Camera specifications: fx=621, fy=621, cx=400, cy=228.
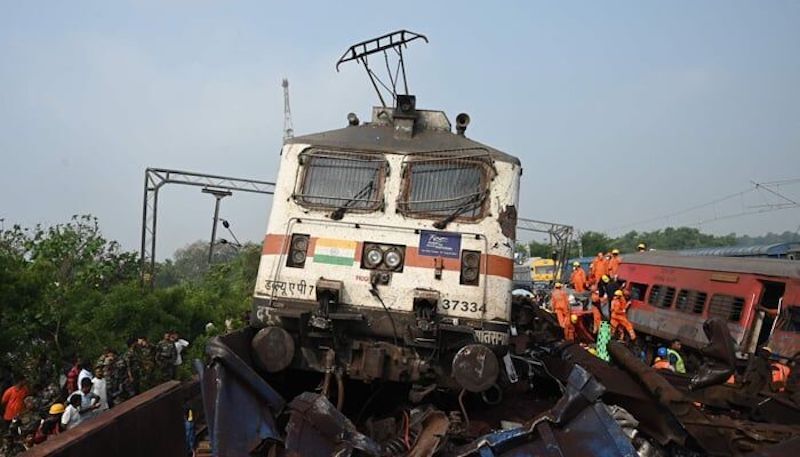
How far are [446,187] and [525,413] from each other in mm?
2292

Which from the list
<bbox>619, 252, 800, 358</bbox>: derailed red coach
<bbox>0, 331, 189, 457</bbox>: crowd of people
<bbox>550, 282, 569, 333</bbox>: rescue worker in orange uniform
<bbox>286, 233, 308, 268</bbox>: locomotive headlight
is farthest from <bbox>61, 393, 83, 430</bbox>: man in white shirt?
<bbox>619, 252, 800, 358</bbox>: derailed red coach

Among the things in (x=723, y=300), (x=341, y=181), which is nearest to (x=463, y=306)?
(x=341, y=181)

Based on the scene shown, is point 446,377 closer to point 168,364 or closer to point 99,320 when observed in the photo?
point 168,364

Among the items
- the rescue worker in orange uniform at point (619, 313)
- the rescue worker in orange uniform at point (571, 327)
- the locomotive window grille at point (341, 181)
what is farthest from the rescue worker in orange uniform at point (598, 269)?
the locomotive window grille at point (341, 181)

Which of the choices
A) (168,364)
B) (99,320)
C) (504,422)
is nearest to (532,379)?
(504,422)

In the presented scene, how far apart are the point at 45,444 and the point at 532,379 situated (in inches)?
197

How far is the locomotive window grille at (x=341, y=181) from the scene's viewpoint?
19.3 feet

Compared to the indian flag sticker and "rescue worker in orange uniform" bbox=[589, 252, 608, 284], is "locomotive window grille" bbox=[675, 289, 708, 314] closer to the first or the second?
"rescue worker in orange uniform" bbox=[589, 252, 608, 284]

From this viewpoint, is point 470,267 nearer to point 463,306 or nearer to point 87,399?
point 463,306

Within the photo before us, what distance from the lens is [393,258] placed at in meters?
5.62

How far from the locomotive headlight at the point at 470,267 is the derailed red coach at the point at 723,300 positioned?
7928 millimetres

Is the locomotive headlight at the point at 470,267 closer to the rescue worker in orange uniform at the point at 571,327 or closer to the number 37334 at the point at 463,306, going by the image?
the number 37334 at the point at 463,306

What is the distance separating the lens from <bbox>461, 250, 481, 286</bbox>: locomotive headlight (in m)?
5.57

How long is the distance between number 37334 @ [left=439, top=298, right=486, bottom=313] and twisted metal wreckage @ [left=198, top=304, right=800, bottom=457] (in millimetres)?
719
